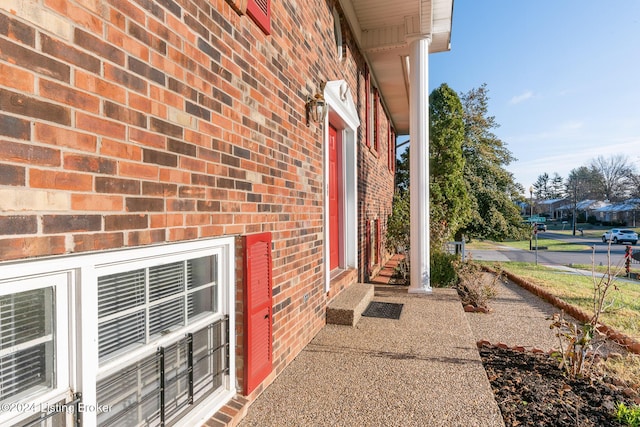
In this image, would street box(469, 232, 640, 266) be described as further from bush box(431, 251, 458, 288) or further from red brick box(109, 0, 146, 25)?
red brick box(109, 0, 146, 25)

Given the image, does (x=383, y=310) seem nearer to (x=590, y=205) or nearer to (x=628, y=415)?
(x=628, y=415)

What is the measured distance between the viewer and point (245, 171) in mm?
2561

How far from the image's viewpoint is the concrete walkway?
2.46 m

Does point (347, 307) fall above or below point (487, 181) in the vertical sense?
below

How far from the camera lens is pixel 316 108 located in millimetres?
4094

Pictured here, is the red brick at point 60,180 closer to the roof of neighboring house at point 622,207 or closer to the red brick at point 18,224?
the red brick at point 18,224

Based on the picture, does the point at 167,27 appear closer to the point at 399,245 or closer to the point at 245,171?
the point at 245,171

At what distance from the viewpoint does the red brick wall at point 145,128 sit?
1.19m

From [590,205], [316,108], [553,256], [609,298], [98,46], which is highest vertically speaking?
[316,108]

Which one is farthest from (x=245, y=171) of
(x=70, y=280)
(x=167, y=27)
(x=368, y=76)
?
(x=368, y=76)

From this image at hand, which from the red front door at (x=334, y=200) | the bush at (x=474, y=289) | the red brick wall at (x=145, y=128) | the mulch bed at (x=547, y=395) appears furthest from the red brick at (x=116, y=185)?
the bush at (x=474, y=289)

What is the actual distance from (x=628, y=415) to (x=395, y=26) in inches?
267

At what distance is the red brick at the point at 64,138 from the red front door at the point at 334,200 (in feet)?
14.3

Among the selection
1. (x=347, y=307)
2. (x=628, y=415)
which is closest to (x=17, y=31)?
(x=347, y=307)
